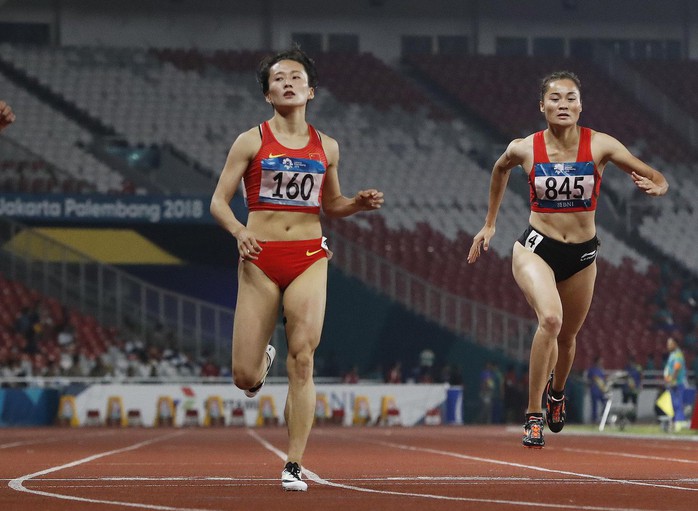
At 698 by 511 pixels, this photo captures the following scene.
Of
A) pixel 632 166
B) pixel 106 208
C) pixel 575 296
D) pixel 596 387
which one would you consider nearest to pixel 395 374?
pixel 596 387

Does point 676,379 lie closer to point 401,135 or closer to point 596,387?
point 596,387

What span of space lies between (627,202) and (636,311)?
4.82 m

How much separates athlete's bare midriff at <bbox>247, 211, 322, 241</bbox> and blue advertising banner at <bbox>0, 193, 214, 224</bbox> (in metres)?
24.5

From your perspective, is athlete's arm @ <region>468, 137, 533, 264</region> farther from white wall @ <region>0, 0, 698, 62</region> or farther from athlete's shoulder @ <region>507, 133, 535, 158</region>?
white wall @ <region>0, 0, 698, 62</region>

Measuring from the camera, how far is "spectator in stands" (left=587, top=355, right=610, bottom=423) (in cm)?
3117

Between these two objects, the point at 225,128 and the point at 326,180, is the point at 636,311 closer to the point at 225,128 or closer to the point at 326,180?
the point at 225,128

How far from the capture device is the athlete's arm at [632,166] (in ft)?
30.9

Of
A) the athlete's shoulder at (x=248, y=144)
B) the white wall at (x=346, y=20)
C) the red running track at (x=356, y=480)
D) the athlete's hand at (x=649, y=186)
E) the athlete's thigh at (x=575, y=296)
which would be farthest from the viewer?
the white wall at (x=346, y=20)

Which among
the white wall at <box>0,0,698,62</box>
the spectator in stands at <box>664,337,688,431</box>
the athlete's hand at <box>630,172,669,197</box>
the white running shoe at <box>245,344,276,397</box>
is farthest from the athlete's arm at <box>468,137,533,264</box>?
the white wall at <box>0,0,698,62</box>

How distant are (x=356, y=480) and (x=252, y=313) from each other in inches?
56.6

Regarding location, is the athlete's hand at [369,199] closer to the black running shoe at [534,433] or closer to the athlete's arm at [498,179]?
the athlete's arm at [498,179]

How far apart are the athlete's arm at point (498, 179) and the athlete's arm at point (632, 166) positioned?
52 centimetres

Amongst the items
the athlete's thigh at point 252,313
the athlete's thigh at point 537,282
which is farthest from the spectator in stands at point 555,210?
the athlete's thigh at point 252,313

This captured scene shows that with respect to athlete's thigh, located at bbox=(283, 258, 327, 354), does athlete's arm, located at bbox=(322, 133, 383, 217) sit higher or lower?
higher
